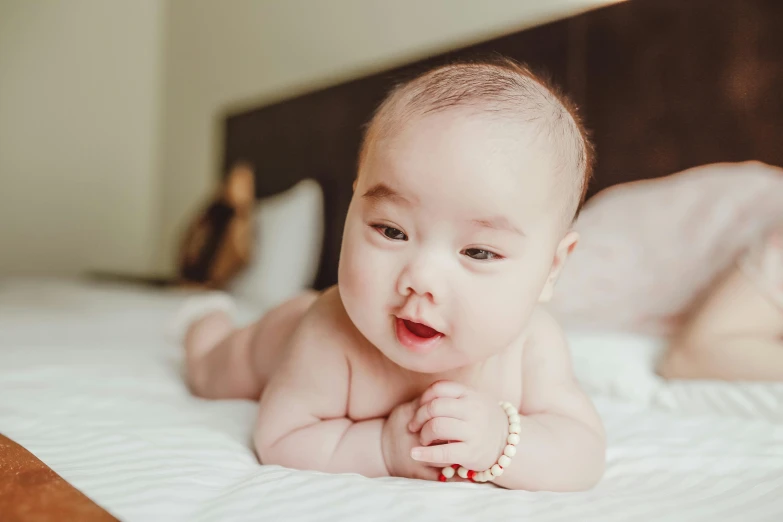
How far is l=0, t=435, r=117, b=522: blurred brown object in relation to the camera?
51cm

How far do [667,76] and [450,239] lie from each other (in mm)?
1016

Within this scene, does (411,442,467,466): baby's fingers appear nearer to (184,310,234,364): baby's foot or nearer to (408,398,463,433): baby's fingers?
(408,398,463,433): baby's fingers

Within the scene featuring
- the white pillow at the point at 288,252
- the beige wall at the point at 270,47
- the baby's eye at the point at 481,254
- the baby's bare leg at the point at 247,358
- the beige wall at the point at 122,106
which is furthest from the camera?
the beige wall at the point at 122,106

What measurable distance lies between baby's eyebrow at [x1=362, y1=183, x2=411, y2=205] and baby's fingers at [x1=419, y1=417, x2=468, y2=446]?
218mm

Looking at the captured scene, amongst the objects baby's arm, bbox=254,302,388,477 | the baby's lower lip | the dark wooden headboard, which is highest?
the dark wooden headboard

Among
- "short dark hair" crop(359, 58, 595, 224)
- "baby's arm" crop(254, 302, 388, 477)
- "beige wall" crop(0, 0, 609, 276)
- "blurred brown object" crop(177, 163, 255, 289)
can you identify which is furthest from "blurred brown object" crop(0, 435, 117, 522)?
"beige wall" crop(0, 0, 609, 276)

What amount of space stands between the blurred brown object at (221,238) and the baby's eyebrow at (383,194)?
6.20 feet

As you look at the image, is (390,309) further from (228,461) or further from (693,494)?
(693,494)

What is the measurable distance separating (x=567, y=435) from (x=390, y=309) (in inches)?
10.0

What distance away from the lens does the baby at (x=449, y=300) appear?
59 centimetres

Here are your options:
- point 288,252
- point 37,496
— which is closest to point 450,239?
point 37,496

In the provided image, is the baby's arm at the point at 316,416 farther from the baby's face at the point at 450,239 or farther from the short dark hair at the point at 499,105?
the short dark hair at the point at 499,105

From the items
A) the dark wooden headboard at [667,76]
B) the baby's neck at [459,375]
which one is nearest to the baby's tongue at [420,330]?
the baby's neck at [459,375]

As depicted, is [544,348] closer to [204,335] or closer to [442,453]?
[442,453]
